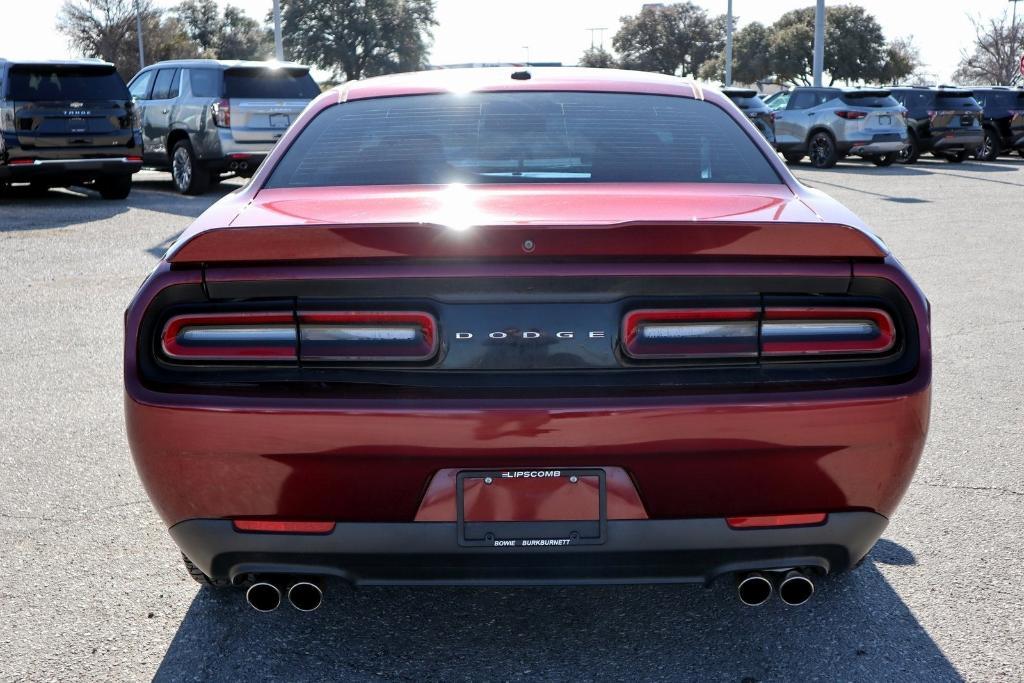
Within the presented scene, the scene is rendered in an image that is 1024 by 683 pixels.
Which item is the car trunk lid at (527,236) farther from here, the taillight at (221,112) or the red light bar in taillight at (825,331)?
the taillight at (221,112)

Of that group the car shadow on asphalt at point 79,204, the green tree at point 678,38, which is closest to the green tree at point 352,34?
the green tree at point 678,38

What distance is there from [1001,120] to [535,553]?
27047 millimetres

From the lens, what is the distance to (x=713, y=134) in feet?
12.6

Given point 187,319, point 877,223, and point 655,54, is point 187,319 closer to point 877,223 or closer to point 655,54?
point 877,223

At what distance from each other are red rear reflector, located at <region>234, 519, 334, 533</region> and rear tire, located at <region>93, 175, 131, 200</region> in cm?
1431

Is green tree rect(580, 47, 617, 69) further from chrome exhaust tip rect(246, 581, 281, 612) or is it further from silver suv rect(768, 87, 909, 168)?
chrome exhaust tip rect(246, 581, 281, 612)

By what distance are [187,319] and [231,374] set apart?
168 millimetres

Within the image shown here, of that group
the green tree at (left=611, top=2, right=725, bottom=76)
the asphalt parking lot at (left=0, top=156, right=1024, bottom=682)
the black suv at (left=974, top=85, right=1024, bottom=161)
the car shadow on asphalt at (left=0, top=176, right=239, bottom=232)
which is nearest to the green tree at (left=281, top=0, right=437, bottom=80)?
the green tree at (left=611, top=2, right=725, bottom=76)

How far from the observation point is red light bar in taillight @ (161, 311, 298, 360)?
2695 mm

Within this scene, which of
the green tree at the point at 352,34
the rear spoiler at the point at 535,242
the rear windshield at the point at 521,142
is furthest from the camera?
the green tree at the point at 352,34

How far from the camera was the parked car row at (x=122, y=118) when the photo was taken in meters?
15.1

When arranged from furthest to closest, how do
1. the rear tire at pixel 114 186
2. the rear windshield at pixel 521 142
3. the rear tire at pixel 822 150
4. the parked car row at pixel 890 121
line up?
the rear tire at pixel 822 150, the parked car row at pixel 890 121, the rear tire at pixel 114 186, the rear windshield at pixel 521 142

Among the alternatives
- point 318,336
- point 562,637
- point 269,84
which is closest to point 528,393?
point 318,336

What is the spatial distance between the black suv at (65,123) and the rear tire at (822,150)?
46.4ft
